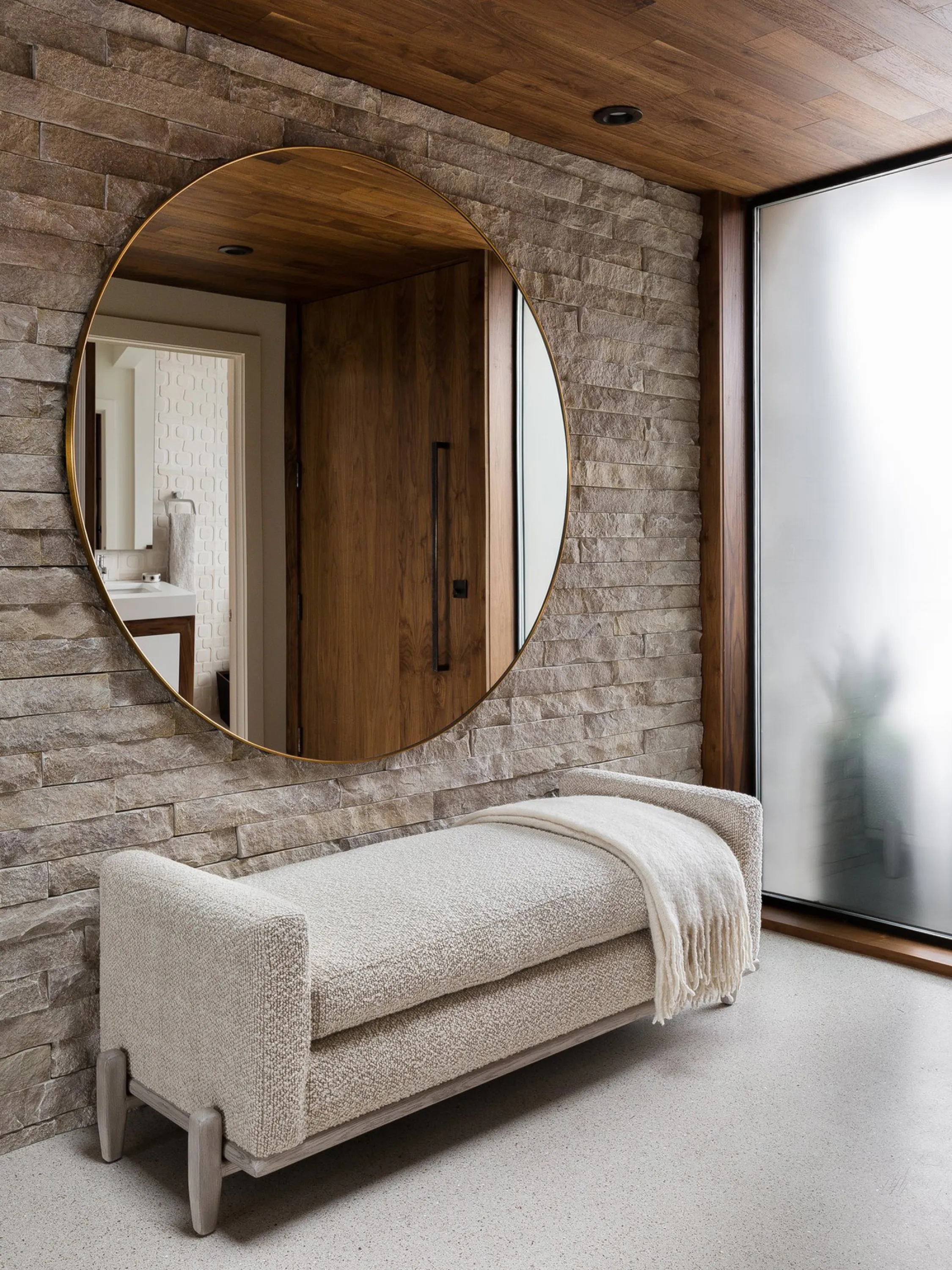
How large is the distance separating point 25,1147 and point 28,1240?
0.31m

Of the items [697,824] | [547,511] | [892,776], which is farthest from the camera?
[892,776]

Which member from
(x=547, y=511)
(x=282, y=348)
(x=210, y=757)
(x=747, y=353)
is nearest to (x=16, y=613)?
(x=210, y=757)

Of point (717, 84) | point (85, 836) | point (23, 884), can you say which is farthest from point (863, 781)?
point (23, 884)

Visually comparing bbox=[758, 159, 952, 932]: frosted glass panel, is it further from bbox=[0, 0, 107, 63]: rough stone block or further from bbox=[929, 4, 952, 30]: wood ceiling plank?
bbox=[0, 0, 107, 63]: rough stone block

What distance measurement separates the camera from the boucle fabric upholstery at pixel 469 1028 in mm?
1910

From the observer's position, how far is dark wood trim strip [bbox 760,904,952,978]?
304cm

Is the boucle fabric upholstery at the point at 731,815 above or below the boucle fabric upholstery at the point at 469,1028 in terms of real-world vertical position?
above

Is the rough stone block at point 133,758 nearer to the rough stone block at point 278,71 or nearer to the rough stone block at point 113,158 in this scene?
the rough stone block at point 113,158

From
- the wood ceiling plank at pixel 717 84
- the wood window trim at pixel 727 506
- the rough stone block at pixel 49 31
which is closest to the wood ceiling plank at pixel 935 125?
the wood ceiling plank at pixel 717 84

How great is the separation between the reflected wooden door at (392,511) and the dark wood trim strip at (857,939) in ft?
4.10

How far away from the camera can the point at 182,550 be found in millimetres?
2354

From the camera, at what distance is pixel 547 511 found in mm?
3016

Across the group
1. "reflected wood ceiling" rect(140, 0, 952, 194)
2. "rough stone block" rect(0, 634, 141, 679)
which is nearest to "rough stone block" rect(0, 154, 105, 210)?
"reflected wood ceiling" rect(140, 0, 952, 194)

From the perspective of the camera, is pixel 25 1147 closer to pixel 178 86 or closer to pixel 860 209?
pixel 178 86
